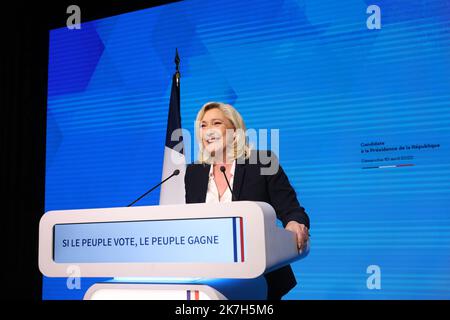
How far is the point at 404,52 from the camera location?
2.68m

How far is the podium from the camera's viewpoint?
1063mm

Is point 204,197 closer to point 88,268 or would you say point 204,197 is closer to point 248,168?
point 248,168

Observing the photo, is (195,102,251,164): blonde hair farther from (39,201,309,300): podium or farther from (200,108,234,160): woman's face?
(39,201,309,300): podium

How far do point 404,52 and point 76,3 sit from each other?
2741 millimetres

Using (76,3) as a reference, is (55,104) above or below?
below

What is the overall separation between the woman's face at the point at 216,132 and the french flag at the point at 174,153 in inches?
42.9

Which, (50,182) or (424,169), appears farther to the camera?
(50,182)

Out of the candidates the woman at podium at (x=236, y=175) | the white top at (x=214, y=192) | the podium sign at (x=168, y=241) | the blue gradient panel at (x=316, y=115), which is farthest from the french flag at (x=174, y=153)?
the podium sign at (x=168, y=241)

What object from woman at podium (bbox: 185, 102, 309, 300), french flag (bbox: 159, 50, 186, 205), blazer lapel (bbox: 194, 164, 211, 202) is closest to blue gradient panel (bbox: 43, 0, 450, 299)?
french flag (bbox: 159, 50, 186, 205)

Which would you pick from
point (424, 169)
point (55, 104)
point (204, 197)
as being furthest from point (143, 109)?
point (424, 169)

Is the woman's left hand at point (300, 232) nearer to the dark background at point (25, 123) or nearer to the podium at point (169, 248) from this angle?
the podium at point (169, 248)

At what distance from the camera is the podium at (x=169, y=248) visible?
3.49 ft

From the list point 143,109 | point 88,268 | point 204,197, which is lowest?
point 88,268

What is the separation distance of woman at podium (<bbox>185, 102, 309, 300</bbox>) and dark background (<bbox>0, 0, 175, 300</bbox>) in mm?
2003
